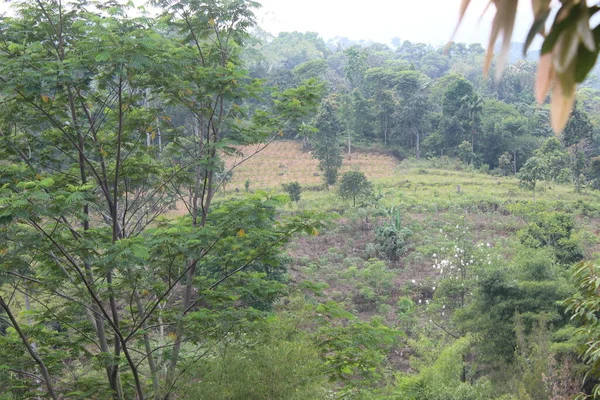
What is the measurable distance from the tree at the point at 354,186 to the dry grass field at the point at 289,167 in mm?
5359

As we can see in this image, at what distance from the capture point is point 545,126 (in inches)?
1117

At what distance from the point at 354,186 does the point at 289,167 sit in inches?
385

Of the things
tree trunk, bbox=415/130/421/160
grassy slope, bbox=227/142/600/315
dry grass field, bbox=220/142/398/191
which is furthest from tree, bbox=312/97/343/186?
tree trunk, bbox=415/130/421/160

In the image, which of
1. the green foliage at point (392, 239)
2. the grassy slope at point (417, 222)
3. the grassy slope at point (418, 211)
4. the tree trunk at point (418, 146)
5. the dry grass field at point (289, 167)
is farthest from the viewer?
the tree trunk at point (418, 146)

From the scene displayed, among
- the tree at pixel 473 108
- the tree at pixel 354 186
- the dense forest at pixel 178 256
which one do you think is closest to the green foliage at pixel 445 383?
the dense forest at pixel 178 256

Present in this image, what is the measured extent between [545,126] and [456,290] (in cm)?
2172

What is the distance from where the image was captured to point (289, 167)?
2662 cm

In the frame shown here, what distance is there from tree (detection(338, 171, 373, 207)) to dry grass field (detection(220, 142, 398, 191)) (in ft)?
17.6

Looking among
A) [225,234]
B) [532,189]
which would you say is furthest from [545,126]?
[225,234]

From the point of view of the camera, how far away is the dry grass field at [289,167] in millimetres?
23841

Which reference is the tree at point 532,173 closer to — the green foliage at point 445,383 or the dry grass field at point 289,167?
the dry grass field at point 289,167

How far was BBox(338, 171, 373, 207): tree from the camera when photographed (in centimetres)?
1714

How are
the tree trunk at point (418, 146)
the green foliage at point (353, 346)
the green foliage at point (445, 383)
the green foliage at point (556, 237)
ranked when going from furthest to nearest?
the tree trunk at point (418, 146) → the green foliage at point (556, 237) → the green foliage at point (445, 383) → the green foliage at point (353, 346)

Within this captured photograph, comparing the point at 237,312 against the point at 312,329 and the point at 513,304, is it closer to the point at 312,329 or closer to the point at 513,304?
the point at 312,329
